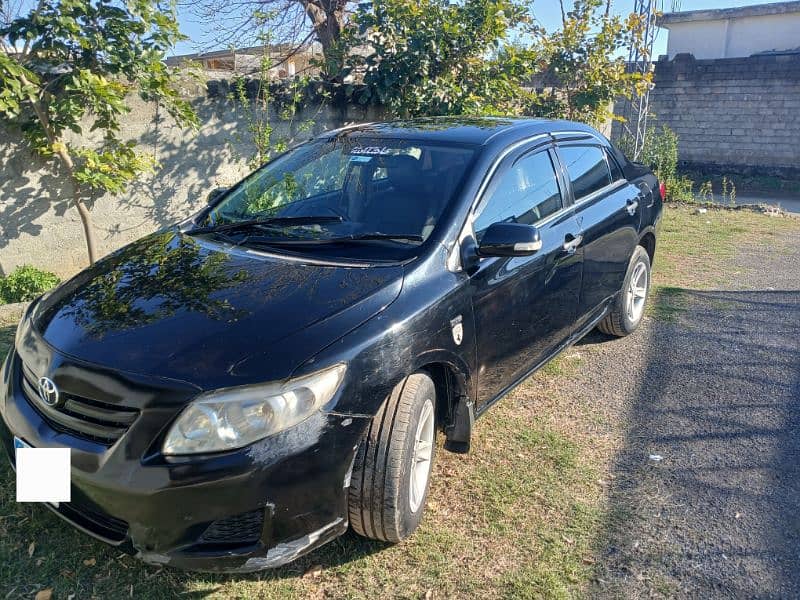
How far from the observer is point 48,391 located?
7.57 ft

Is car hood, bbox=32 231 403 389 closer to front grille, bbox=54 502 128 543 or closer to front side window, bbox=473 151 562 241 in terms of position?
front grille, bbox=54 502 128 543

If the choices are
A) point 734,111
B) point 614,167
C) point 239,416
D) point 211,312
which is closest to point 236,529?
point 239,416

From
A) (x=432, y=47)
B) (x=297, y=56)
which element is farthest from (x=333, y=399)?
(x=297, y=56)

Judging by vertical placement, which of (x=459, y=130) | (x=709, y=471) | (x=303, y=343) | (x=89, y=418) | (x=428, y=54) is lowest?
(x=709, y=471)

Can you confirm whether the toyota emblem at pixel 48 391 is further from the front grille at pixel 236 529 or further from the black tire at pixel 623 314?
the black tire at pixel 623 314

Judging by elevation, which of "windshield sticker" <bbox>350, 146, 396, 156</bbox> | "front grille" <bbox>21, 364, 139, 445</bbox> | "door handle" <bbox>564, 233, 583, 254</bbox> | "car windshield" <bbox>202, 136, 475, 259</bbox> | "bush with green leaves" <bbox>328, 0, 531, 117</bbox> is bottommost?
"front grille" <bbox>21, 364, 139, 445</bbox>

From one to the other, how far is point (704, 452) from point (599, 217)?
157 cm

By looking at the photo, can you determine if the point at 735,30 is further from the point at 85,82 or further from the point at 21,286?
the point at 21,286

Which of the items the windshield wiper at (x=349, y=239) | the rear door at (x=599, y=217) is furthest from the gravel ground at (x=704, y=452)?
the windshield wiper at (x=349, y=239)

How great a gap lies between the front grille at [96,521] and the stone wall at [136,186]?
13.8 feet

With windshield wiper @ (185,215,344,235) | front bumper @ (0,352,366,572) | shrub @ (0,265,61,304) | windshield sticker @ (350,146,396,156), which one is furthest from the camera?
shrub @ (0,265,61,304)

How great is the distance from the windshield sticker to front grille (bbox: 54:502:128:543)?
7.30ft

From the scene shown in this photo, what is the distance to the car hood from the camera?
2.19 m

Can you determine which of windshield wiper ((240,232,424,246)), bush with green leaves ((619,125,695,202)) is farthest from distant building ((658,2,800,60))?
windshield wiper ((240,232,424,246))
